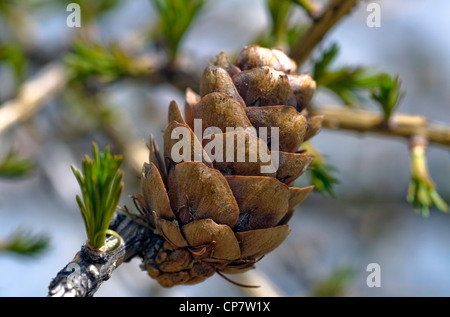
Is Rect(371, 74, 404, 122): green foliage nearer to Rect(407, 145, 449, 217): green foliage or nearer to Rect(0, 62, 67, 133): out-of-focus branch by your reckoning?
Rect(407, 145, 449, 217): green foliage

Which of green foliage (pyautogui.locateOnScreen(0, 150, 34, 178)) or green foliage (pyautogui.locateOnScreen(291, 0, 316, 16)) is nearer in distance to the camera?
green foliage (pyautogui.locateOnScreen(291, 0, 316, 16))

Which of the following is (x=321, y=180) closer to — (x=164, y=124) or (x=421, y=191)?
(x=421, y=191)

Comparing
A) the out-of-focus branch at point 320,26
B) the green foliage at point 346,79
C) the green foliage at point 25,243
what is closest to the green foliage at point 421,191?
the green foliage at point 346,79

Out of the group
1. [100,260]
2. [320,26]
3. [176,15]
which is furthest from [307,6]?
[100,260]

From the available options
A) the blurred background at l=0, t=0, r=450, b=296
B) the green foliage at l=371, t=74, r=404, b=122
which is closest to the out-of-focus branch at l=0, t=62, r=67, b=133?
the blurred background at l=0, t=0, r=450, b=296

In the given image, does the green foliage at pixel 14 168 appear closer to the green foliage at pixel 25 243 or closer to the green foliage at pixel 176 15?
the green foliage at pixel 25 243

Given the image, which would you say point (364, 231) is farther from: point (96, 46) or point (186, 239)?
point (186, 239)
